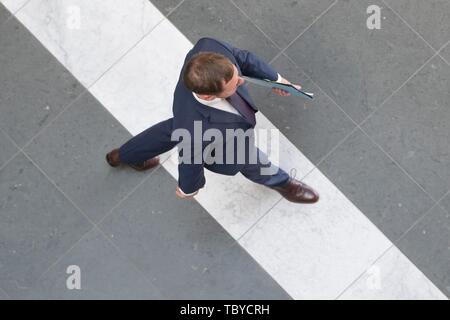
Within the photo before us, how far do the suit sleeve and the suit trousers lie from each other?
551 mm

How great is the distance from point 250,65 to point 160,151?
0.87 meters

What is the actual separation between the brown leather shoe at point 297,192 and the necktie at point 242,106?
95cm

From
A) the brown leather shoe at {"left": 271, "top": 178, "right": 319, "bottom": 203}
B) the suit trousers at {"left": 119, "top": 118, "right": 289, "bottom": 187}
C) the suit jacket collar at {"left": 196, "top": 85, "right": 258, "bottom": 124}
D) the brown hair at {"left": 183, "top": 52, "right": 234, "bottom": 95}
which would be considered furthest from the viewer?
the brown leather shoe at {"left": 271, "top": 178, "right": 319, "bottom": 203}

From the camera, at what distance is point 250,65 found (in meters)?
2.97

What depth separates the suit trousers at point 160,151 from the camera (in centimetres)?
333

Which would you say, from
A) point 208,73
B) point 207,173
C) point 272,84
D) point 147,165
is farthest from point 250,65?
point 147,165

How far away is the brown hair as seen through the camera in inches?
98.5

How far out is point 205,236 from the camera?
386cm

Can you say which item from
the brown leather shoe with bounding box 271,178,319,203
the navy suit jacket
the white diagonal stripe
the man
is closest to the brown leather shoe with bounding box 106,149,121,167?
the man

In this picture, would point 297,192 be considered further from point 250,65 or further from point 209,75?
point 209,75

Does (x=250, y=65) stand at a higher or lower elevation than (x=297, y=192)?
higher

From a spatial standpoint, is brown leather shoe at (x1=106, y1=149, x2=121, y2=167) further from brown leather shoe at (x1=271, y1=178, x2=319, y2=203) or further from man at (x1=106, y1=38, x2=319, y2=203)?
brown leather shoe at (x1=271, y1=178, x2=319, y2=203)

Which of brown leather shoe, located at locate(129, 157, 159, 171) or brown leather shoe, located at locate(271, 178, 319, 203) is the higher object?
brown leather shoe, located at locate(129, 157, 159, 171)
